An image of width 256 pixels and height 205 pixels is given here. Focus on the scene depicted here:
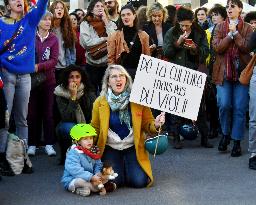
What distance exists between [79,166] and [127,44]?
235 centimetres

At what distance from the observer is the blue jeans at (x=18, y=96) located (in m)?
6.81

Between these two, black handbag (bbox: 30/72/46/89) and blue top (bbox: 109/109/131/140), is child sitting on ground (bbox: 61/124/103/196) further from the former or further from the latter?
black handbag (bbox: 30/72/46/89)

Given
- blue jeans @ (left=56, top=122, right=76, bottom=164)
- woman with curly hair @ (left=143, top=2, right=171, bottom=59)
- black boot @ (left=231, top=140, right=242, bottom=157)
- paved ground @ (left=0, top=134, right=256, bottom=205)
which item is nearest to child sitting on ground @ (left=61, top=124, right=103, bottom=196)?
paved ground @ (left=0, top=134, right=256, bottom=205)

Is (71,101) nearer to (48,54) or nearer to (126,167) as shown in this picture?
(48,54)

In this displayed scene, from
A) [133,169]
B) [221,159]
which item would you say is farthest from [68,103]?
[221,159]

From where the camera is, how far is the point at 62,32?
326 inches

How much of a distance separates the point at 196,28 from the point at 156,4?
4.26ft

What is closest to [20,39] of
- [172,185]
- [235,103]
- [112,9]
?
[172,185]

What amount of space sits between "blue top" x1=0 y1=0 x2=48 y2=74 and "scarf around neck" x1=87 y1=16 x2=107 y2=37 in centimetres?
178

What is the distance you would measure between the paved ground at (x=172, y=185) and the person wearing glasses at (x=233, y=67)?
0.45 meters

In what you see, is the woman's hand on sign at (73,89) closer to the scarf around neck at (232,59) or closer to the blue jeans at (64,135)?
the blue jeans at (64,135)

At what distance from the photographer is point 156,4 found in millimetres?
9211

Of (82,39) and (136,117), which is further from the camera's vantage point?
(82,39)

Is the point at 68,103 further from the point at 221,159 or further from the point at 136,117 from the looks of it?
the point at 221,159
